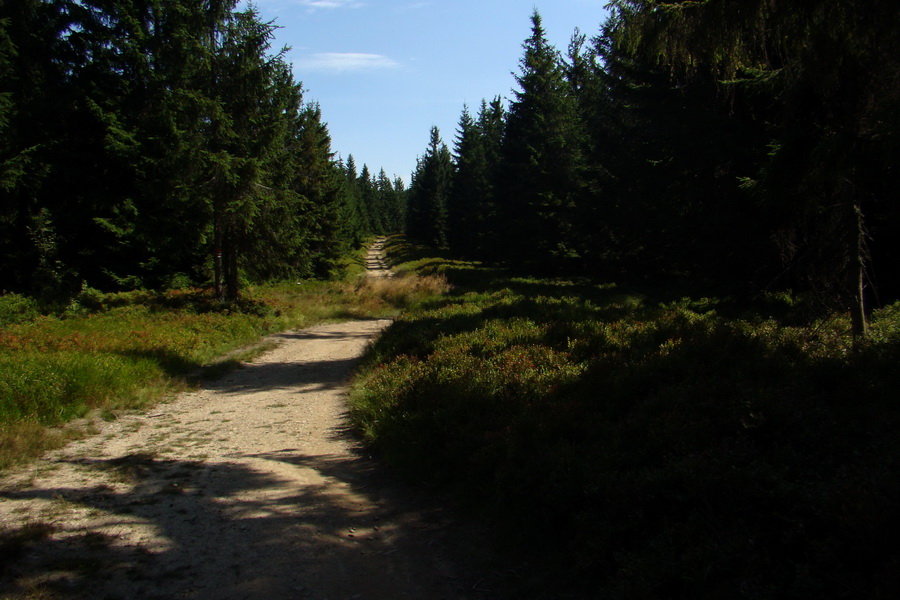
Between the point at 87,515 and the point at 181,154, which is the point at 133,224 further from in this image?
the point at 87,515

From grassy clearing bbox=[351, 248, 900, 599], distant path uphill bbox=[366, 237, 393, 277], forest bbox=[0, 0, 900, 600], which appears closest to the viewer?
grassy clearing bbox=[351, 248, 900, 599]

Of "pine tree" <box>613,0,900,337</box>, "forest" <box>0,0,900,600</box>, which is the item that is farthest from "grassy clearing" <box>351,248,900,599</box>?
"pine tree" <box>613,0,900,337</box>

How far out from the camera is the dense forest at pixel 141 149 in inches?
680

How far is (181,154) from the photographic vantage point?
54.0 feet

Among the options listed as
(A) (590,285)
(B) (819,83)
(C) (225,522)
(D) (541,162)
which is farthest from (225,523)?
(D) (541,162)

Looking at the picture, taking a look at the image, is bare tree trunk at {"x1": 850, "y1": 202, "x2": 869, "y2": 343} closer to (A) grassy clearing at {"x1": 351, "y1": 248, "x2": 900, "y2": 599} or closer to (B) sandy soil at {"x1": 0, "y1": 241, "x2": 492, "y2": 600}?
(A) grassy clearing at {"x1": 351, "y1": 248, "x2": 900, "y2": 599}

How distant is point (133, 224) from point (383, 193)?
126920mm

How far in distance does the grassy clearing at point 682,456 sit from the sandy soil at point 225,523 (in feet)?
1.82

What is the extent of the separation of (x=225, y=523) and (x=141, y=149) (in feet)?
59.5

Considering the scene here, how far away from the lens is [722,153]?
13133 millimetres

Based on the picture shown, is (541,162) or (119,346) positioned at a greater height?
(541,162)

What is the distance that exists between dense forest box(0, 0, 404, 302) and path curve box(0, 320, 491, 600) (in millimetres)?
11315

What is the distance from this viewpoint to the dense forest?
17266 mm

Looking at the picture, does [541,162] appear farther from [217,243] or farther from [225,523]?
[225,523]
